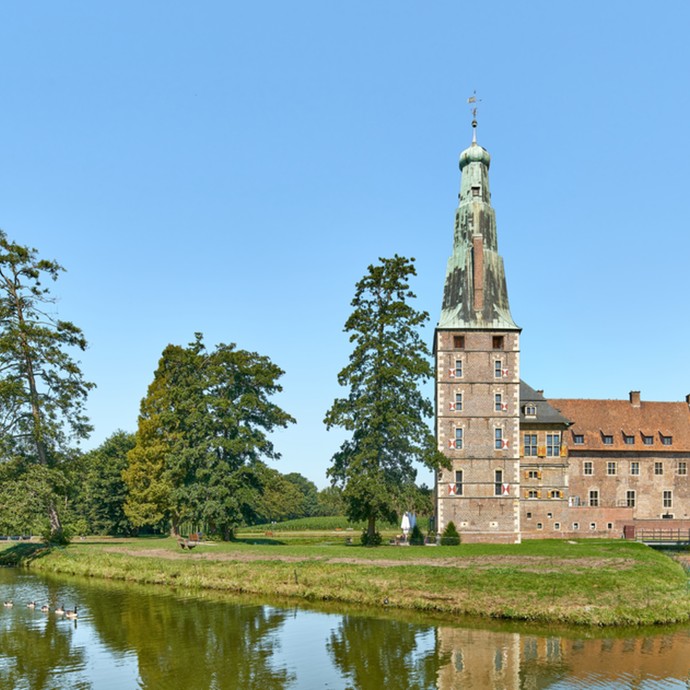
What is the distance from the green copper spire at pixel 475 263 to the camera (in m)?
50.7

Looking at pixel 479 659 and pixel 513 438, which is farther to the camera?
pixel 513 438

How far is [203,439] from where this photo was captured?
49375mm

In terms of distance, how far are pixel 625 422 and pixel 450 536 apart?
23.4 metres

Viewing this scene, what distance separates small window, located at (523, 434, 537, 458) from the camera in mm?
55656

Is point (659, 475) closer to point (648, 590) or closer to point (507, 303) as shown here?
point (507, 303)

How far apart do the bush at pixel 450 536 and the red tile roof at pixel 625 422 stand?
16031 mm

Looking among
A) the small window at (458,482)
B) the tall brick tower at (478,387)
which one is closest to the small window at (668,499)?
the tall brick tower at (478,387)

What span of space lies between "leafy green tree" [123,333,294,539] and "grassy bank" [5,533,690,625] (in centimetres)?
556

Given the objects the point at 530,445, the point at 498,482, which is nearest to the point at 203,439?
the point at 498,482

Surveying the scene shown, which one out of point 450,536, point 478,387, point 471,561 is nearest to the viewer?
point 471,561

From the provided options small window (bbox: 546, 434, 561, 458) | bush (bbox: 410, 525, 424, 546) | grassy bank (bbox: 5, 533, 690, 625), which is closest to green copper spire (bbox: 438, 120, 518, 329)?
small window (bbox: 546, 434, 561, 458)

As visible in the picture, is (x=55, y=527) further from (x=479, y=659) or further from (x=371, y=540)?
(x=479, y=659)

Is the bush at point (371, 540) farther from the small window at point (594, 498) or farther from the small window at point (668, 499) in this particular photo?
the small window at point (668, 499)

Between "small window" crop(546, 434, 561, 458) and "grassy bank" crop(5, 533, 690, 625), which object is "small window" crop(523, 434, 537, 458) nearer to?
"small window" crop(546, 434, 561, 458)
